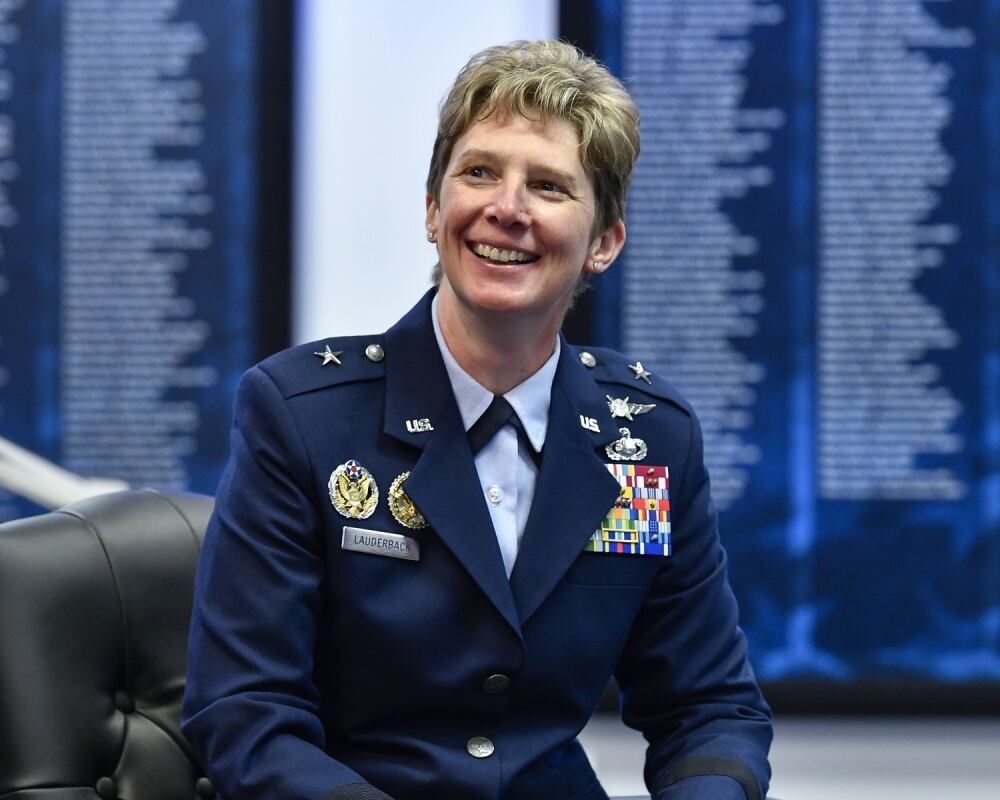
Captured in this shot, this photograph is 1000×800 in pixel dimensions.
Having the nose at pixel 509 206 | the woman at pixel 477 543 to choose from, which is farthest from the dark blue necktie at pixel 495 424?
the nose at pixel 509 206

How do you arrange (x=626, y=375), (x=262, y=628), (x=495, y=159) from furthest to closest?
(x=626, y=375), (x=495, y=159), (x=262, y=628)

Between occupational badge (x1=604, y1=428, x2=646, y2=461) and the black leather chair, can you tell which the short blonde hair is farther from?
the black leather chair

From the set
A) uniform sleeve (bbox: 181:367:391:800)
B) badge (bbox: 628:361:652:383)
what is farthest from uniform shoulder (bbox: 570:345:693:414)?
uniform sleeve (bbox: 181:367:391:800)

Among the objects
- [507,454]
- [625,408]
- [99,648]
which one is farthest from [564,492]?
[99,648]

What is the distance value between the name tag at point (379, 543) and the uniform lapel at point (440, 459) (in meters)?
0.04

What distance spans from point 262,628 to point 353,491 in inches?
7.1

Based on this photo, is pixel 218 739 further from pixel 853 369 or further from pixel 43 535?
pixel 853 369

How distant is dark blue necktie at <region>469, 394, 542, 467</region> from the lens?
60.9 inches

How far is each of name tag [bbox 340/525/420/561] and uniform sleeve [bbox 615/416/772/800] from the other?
32cm

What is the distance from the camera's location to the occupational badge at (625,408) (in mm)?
1673

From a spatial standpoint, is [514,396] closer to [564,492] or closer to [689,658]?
[564,492]

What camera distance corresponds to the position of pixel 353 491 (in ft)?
4.83

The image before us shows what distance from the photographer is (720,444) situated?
3039 mm

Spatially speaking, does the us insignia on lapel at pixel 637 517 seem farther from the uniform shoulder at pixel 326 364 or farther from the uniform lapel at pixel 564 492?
the uniform shoulder at pixel 326 364
